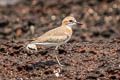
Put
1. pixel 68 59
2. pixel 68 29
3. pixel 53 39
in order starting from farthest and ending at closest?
1. pixel 68 29
2. pixel 68 59
3. pixel 53 39

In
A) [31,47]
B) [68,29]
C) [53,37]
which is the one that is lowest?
[31,47]

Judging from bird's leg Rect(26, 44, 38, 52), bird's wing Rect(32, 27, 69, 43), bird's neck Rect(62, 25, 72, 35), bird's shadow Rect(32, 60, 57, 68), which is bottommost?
bird's shadow Rect(32, 60, 57, 68)

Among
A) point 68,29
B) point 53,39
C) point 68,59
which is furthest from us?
point 68,29

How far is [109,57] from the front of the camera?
862cm

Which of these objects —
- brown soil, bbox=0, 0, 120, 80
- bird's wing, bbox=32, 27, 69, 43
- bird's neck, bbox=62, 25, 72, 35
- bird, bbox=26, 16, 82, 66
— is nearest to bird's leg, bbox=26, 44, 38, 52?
bird, bbox=26, 16, 82, 66

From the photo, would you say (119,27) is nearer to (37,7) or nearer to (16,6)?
(37,7)

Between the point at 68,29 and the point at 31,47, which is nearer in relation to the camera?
the point at 31,47

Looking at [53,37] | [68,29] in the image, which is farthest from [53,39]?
[68,29]

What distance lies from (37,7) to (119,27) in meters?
5.03

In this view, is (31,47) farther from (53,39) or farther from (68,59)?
(68,59)

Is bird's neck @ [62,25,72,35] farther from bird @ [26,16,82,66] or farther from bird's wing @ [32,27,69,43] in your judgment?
bird's wing @ [32,27,69,43]

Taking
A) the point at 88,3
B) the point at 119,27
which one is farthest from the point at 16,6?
the point at 119,27

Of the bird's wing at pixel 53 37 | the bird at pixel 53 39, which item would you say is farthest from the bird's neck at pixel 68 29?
the bird's wing at pixel 53 37

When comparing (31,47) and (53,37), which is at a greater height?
(53,37)
